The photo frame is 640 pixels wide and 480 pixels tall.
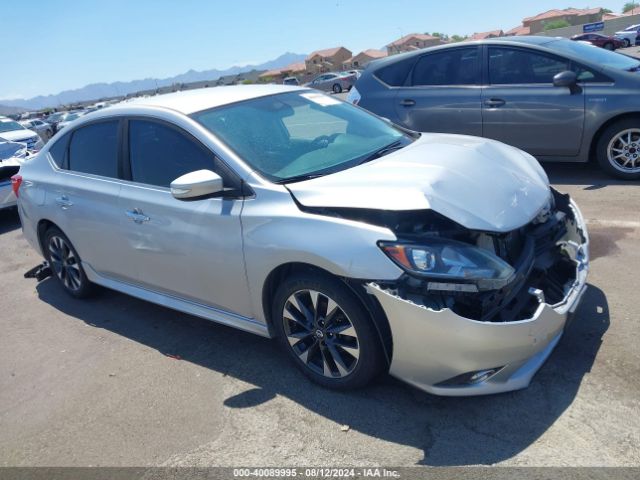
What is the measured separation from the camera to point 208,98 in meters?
3.99

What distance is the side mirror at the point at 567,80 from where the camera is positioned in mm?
6043

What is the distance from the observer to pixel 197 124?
357 centimetres

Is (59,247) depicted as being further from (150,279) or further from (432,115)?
(432,115)

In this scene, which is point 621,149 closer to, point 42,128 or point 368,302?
point 368,302

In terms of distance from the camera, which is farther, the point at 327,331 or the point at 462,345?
the point at 327,331

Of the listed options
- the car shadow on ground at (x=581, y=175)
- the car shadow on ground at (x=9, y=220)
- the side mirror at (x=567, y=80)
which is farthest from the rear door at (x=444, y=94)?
the car shadow on ground at (x=9, y=220)

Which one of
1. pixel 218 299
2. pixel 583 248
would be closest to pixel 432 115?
pixel 583 248

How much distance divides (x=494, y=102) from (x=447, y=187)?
4.14 m

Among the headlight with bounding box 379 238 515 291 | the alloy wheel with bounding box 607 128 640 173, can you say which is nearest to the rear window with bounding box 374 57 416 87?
the alloy wheel with bounding box 607 128 640 173

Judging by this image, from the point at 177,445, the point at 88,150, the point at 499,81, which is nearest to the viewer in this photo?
the point at 177,445

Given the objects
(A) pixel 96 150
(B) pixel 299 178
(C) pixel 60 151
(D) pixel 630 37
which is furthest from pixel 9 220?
(D) pixel 630 37

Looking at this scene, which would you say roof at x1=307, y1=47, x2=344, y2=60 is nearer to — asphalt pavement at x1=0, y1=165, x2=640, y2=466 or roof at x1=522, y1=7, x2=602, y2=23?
roof at x1=522, y1=7, x2=602, y2=23

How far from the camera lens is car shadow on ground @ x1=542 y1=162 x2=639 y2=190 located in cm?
623

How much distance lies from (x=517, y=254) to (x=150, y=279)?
2.52 metres
